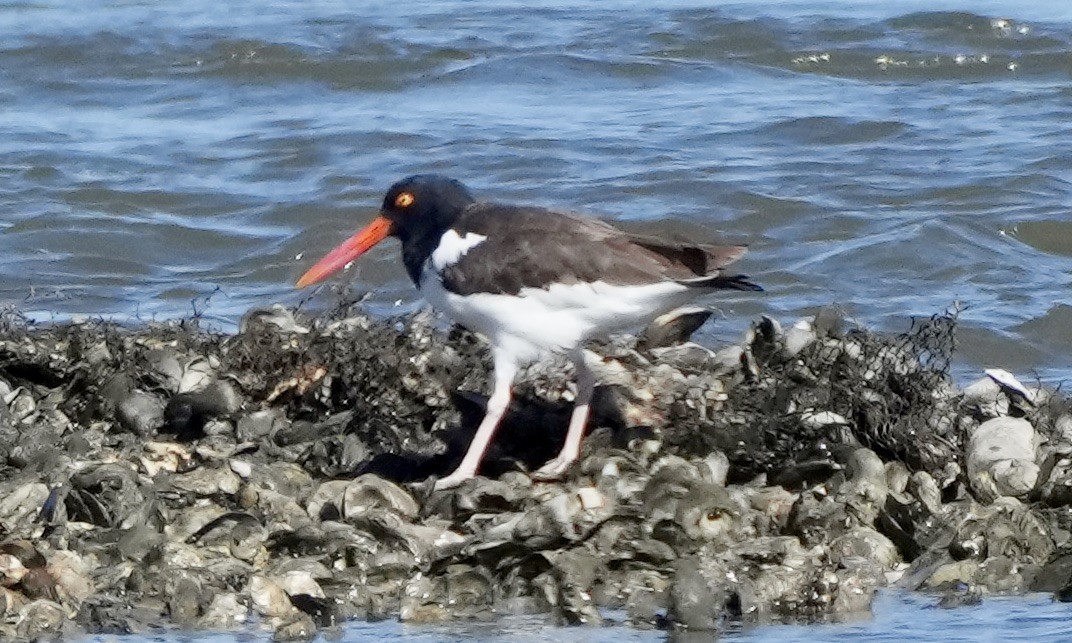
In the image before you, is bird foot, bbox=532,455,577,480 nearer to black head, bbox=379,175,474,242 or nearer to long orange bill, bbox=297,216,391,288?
black head, bbox=379,175,474,242

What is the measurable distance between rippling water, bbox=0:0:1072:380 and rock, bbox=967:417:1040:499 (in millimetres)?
1992

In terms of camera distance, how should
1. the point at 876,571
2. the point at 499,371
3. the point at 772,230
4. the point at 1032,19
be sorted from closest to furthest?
the point at 876,571, the point at 499,371, the point at 772,230, the point at 1032,19

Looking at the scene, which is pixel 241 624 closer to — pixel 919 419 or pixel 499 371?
pixel 499 371

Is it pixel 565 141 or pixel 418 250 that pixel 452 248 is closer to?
pixel 418 250

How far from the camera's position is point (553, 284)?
551 cm

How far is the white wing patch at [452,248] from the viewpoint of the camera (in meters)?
5.66

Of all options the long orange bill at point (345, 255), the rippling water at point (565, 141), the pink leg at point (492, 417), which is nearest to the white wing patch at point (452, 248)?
the pink leg at point (492, 417)

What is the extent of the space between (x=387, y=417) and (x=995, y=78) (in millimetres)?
8178

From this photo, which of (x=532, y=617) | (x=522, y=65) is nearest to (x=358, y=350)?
(x=532, y=617)

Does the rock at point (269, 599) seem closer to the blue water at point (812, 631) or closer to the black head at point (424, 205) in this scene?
the blue water at point (812, 631)

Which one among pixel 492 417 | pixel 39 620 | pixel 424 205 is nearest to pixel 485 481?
pixel 492 417

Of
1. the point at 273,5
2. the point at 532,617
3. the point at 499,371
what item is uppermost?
the point at 273,5

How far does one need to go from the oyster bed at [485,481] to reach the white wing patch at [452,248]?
45 centimetres

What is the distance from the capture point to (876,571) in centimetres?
460
